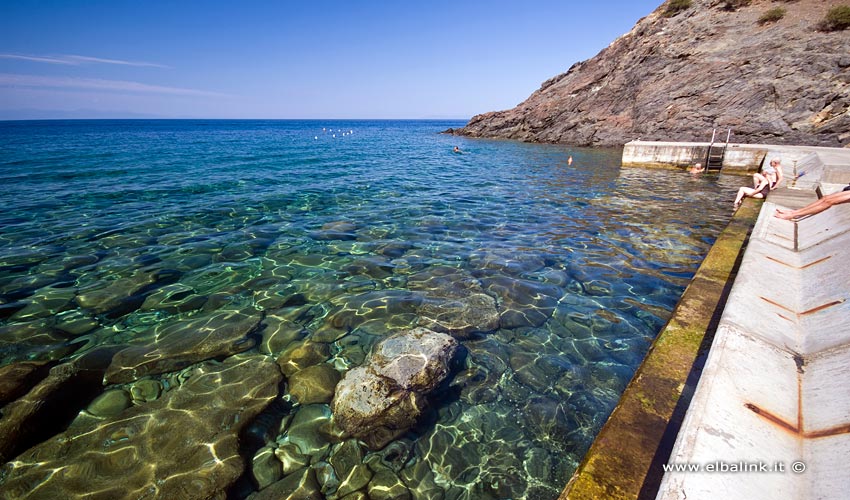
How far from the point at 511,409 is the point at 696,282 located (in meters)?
3.43

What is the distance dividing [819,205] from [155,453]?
10.6 metres

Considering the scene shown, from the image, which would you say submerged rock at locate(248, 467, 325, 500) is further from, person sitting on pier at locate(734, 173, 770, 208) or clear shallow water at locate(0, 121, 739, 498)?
person sitting on pier at locate(734, 173, 770, 208)

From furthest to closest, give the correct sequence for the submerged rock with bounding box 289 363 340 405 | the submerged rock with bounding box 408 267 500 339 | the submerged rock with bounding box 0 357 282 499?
1. the submerged rock with bounding box 408 267 500 339
2. the submerged rock with bounding box 289 363 340 405
3. the submerged rock with bounding box 0 357 282 499

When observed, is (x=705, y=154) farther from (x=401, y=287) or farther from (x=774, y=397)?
(x=774, y=397)

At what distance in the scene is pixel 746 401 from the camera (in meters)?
2.51

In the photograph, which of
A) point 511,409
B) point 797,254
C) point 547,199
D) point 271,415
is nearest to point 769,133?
point 547,199

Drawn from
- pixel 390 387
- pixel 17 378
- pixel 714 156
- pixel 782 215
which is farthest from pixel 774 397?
pixel 714 156

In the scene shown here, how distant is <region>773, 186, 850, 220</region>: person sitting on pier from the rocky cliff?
25.7m

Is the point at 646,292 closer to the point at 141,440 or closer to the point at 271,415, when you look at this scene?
the point at 271,415

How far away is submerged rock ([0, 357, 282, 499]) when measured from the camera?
317 cm

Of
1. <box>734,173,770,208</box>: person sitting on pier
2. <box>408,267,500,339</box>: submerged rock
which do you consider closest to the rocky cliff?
<box>734,173,770,208</box>: person sitting on pier

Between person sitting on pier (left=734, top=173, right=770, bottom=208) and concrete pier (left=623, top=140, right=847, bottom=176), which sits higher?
concrete pier (left=623, top=140, right=847, bottom=176)

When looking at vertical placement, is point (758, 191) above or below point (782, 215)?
above

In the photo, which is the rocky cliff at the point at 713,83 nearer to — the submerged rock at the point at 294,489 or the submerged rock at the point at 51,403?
the submerged rock at the point at 294,489
